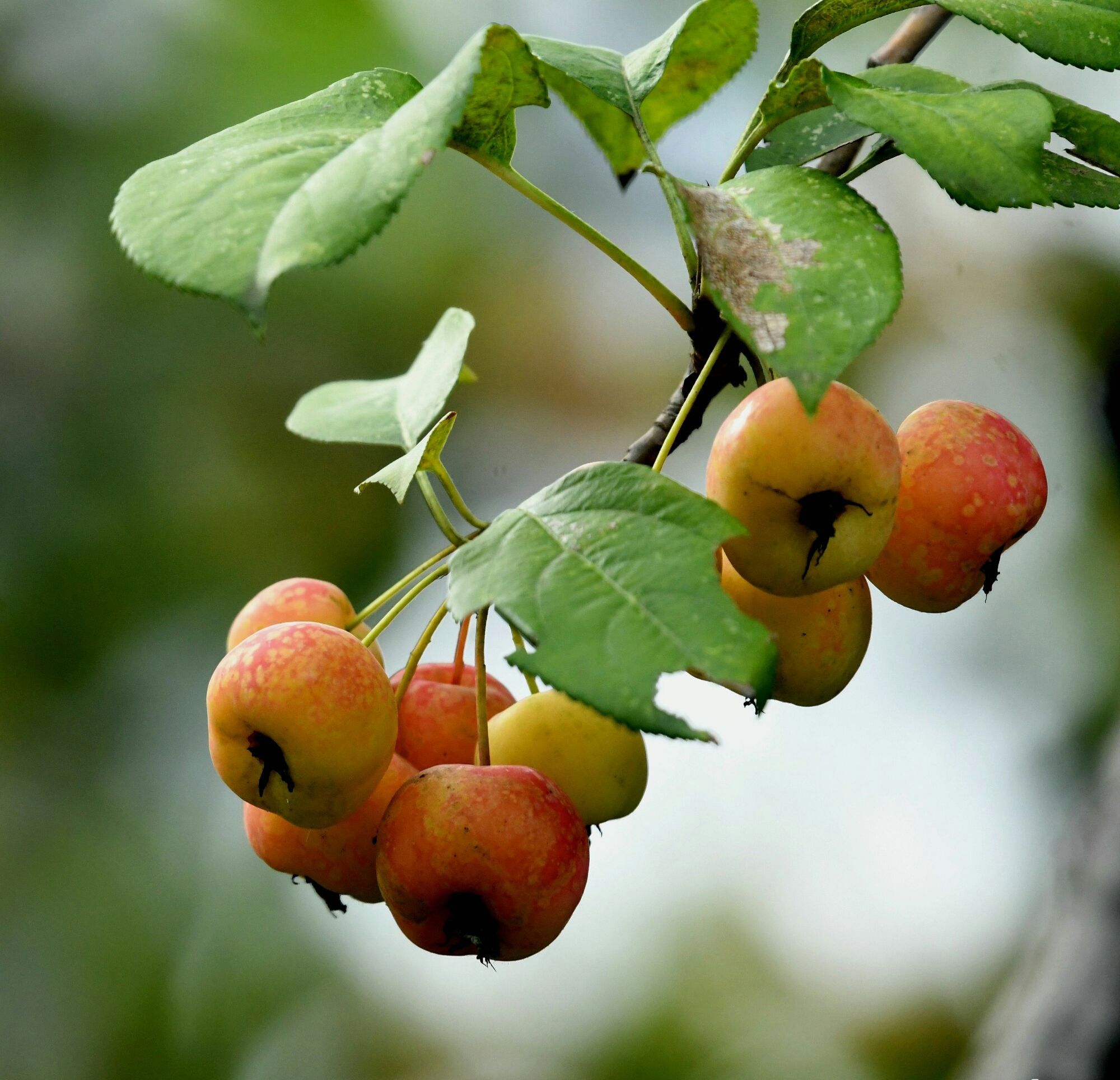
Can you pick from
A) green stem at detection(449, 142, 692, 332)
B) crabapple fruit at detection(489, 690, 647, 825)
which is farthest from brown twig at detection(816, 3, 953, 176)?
crabapple fruit at detection(489, 690, 647, 825)

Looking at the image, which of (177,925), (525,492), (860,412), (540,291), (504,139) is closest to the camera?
(860,412)

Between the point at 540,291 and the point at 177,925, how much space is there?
6.47 ft

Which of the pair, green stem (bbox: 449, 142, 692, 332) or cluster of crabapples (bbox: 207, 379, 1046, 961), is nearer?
cluster of crabapples (bbox: 207, 379, 1046, 961)

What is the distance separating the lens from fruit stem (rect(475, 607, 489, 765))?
75 centimetres

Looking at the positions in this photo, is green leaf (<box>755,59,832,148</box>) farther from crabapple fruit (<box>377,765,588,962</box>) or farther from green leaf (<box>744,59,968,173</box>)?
crabapple fruit (<box>377,765,588,962</box>)

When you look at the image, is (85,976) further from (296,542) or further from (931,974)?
(931,974)

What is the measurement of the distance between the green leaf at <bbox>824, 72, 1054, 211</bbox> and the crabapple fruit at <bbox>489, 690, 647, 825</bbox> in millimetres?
409

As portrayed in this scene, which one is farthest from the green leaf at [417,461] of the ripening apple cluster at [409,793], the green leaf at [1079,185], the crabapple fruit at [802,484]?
the green leaf at [1079,185]

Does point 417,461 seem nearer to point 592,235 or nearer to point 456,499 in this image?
point 456,499

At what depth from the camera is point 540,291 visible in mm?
3176

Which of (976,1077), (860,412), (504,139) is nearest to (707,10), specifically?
(504,139)

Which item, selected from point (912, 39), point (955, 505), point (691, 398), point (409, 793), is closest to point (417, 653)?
point (409, 793)

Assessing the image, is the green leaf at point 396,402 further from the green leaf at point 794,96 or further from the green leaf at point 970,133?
the green leaf at point 970,133

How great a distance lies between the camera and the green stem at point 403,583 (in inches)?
30.9
